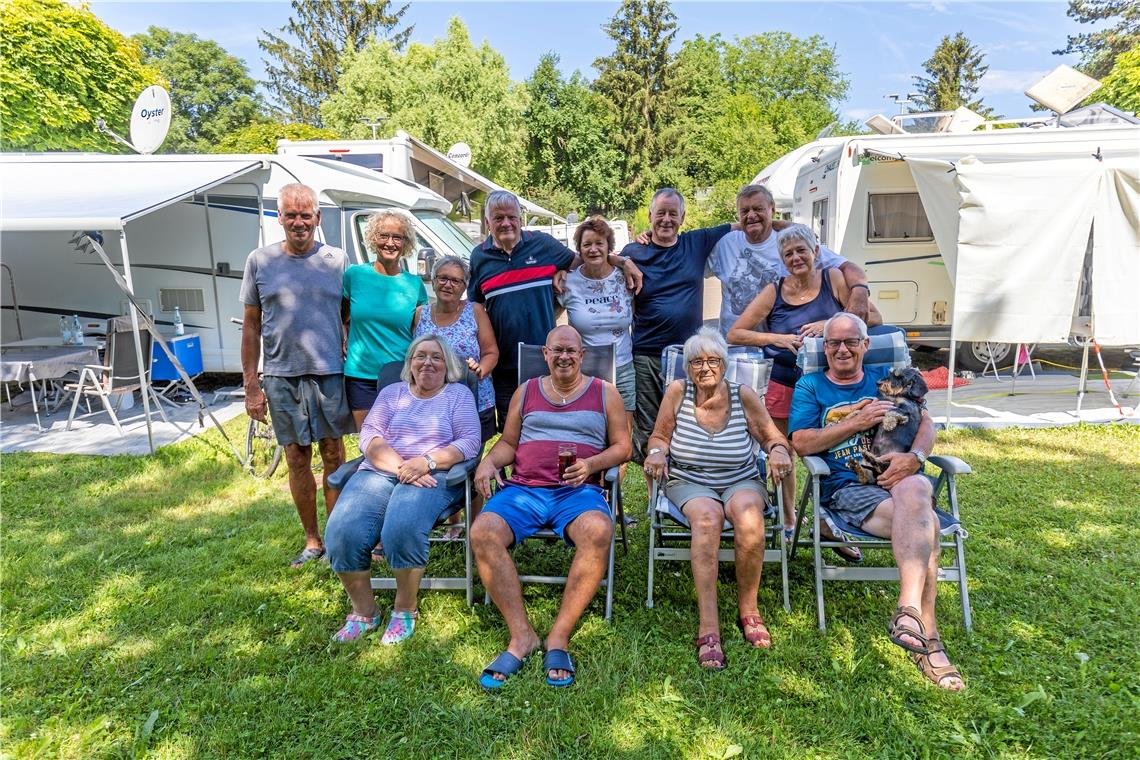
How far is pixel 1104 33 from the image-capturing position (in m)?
27.8

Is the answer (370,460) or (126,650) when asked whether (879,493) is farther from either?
(126,650)

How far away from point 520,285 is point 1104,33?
115ft

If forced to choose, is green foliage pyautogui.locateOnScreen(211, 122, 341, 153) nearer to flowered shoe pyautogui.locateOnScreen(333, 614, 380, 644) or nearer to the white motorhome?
the white motorhome

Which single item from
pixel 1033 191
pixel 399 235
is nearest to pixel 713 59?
pixel 1033 191

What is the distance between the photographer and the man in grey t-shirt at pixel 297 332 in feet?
10.9

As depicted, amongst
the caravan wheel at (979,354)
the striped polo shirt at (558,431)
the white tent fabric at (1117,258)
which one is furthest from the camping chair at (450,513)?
the caravan wheel at (979,354)

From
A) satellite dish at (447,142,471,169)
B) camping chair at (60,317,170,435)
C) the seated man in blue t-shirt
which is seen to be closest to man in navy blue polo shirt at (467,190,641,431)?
the seated man in blue t-shirt

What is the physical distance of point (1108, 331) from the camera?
5574mm

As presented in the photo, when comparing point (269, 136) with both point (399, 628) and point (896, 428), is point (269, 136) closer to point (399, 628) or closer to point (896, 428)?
point (399, 628)

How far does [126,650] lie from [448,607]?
1313 mm

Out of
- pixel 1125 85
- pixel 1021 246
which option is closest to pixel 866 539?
pixel 1021 246

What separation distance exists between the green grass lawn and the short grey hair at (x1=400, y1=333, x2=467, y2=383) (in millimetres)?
1035

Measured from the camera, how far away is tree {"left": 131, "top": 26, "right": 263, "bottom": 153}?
39.2 m

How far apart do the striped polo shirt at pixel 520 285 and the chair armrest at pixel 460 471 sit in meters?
0.69
